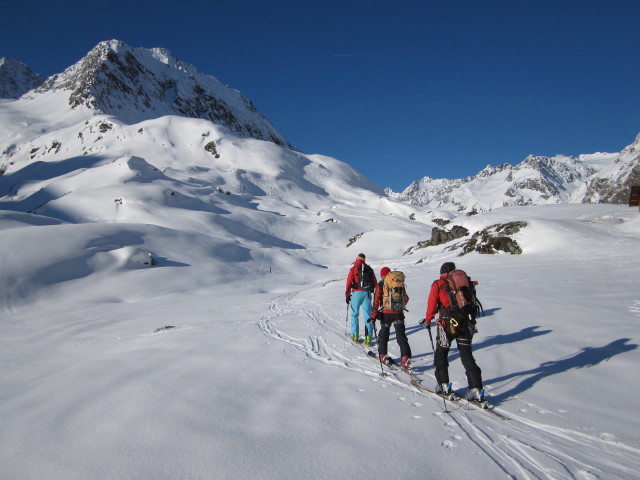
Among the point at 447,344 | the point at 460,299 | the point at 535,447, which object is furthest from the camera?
the point at 447,344

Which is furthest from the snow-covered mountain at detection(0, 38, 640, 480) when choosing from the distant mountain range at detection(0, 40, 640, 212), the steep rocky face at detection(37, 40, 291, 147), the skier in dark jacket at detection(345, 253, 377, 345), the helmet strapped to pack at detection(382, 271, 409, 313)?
the steep rocky face at detection(37, 40, 291, 147)

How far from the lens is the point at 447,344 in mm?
5309

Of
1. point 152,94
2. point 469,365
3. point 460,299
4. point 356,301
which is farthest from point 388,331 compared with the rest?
point 152,94

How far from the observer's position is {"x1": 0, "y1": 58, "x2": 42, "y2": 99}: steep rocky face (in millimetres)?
162250

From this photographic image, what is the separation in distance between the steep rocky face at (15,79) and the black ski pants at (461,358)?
220m

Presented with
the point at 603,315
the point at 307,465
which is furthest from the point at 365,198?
the point at 307,465

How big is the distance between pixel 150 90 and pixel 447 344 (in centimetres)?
16412

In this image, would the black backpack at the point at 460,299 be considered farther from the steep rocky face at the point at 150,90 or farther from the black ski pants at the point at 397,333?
the steep rocky face at the point at 150,90

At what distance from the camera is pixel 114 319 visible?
16.1m

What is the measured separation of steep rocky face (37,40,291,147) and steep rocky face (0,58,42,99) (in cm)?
2939

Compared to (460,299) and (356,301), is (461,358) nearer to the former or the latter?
(460,299)

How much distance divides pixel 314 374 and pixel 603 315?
320 inches

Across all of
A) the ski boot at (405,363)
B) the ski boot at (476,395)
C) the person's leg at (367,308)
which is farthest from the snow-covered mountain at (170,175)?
the ski boot at (476,395)

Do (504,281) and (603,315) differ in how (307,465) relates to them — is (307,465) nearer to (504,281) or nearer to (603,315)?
(603,315)
